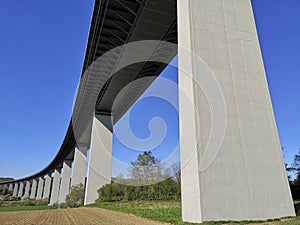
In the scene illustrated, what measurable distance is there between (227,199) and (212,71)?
15.2 ft

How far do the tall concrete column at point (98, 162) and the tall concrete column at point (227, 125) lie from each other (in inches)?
1071

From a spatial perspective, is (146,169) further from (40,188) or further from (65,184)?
(40,188)

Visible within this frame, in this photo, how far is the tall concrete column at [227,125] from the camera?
307 inches

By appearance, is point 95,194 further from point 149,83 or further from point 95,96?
point 149,83

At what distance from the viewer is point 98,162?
112ft

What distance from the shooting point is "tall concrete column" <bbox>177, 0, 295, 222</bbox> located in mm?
7805

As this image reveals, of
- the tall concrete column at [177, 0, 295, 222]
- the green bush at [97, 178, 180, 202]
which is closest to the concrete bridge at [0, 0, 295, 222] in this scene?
the tall concrete column at [177, 0, 295, 222]

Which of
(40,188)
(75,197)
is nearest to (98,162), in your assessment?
(75,197)

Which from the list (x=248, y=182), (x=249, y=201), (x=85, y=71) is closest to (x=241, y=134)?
(x=248, y=182)

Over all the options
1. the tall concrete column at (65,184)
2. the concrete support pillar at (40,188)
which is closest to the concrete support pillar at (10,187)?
the concrete support pillar at (40,188)

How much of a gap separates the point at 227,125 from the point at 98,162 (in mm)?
28333

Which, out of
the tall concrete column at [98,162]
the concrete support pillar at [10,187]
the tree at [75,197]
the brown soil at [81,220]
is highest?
the concrete support pillar at [10,187]

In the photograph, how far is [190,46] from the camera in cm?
905

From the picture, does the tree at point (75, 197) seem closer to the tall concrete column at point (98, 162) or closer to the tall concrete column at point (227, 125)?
the tall concrete column at point (98, 162)
